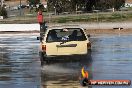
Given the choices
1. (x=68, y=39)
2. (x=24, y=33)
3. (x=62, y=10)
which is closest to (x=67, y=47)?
(x=68, y=39)

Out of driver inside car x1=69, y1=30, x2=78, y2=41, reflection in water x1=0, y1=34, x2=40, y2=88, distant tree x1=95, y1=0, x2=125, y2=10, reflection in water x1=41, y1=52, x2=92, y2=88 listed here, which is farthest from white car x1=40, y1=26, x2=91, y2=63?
distant tree x1=95, y1=0, x2=125, y2=10

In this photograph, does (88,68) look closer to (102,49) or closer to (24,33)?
(102,49)

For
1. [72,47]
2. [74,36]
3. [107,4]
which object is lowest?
[107,4]

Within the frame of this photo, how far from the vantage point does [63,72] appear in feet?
55.4

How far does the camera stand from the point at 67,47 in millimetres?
19188

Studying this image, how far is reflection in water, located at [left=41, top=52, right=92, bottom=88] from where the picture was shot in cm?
1430

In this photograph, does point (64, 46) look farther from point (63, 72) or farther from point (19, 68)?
point (63, 72)

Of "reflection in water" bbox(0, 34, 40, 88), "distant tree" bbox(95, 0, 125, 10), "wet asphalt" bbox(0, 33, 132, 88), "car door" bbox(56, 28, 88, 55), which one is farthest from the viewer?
"distant tree" bbox(95, 0, 125, 10)

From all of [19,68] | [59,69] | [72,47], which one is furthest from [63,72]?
[72,47]

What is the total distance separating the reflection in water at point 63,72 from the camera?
14.3 metres

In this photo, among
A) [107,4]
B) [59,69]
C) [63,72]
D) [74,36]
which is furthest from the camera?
[107,4]

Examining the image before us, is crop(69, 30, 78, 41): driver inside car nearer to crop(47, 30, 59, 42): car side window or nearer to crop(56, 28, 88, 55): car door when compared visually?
crop(56, 28, 88, 55): car door

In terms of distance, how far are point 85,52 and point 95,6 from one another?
66.3 m

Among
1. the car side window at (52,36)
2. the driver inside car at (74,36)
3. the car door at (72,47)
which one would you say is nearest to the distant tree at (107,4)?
the driver inside car at (74,36)
